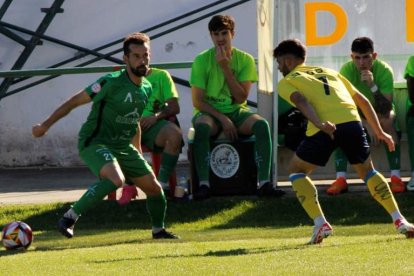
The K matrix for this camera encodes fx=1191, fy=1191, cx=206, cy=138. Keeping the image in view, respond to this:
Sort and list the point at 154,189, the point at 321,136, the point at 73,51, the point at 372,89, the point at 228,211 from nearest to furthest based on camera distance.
Result: the point at 321,136, the point at 154,189, the point at 228,211, the point at 372,89, the point at 73,51

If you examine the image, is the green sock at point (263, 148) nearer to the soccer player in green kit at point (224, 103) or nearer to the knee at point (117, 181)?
the soccer player in green kit at point (224, 103)

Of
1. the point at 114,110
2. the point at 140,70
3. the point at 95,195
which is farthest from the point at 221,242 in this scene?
the point at 140,70

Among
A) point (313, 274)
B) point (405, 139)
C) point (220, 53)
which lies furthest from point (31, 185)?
point (313, 274)

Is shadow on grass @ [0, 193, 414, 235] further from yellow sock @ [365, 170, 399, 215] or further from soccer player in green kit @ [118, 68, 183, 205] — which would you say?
yellow sock @ [365, 170, 399, 215]

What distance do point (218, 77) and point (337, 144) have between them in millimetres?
3121

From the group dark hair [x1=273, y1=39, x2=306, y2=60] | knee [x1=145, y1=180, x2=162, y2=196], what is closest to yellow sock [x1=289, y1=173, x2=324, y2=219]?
dark hair [x1=273, y1=39, x2=306, y2=60]

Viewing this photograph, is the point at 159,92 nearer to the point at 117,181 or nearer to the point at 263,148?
the point at 263,148

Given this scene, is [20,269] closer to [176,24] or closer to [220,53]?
[220,53]

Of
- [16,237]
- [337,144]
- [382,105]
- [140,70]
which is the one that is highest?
[140,70]

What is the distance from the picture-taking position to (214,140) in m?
13.1

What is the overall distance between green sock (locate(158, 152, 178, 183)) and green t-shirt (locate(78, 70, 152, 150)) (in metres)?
1.89

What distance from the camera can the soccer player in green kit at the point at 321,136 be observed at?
10203 millimetres

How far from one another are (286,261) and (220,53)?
453 centimetres

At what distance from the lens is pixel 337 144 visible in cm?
1027
